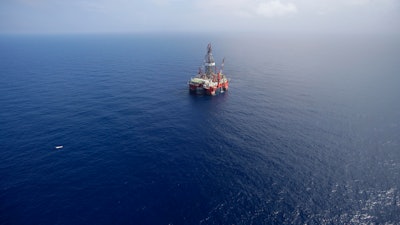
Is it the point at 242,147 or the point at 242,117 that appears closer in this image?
the point at 242,147

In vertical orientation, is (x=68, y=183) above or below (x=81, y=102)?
below

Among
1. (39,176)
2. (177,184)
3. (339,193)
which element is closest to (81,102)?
(39,176)

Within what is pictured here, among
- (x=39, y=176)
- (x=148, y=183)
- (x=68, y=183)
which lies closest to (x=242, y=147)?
(x=148, y=183)

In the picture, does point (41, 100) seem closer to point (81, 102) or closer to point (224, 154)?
point (81, 102)

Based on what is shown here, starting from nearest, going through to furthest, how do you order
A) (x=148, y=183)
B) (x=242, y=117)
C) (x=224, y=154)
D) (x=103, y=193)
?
(x=103, y=193) < (x=148, y=183) < (x=224, y=154) < (x=242, y=117)

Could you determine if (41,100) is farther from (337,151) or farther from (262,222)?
(337,151)

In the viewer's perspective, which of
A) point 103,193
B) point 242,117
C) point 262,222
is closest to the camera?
point 262,222
